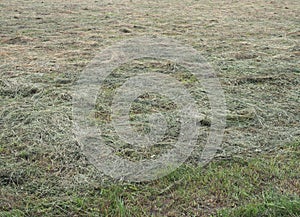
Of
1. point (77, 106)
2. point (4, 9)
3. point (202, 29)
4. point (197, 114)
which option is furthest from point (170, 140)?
point (4, 9)

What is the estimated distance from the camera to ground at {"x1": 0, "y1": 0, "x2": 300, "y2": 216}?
1.81 m

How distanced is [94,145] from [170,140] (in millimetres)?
502

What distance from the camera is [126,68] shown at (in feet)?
12.3

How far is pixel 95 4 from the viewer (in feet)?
28.5

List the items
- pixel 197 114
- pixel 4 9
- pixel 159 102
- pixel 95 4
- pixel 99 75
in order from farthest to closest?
pixel 95 4, pixel 4 9, pixel 99 75, pixel 159 102, pixel 197 114

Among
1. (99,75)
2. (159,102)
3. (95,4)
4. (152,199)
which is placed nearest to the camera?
(152,199)

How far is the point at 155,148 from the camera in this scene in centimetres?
232

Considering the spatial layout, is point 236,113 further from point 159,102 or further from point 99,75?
point 99,75

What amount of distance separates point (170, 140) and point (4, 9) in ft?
21.5

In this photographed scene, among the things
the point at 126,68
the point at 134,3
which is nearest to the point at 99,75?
the point at 126,68

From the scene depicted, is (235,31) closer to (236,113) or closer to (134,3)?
(236,113)

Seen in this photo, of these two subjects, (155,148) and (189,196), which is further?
(155,148)

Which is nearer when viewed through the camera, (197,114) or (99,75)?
(197,114)

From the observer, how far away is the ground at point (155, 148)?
181 centimetres
